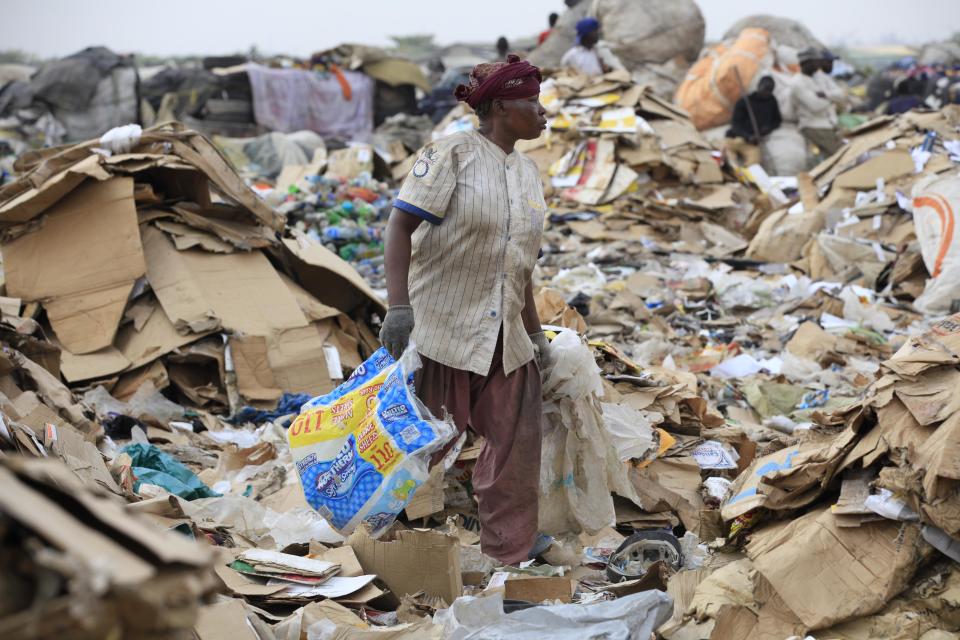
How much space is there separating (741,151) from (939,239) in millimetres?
5390

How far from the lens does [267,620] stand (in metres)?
2.56

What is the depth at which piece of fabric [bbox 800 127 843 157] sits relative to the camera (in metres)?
11.8

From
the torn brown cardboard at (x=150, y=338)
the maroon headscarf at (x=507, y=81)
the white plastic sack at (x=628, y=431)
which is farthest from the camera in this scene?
the torn brown cardboard at (x=150, y=338)

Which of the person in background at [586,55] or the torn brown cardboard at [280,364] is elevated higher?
the person in background at [586,55]

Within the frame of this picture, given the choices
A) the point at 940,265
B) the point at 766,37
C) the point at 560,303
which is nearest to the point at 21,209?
the point at 560,303

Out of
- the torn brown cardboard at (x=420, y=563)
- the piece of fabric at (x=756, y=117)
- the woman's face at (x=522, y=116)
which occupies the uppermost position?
the woman's face at (x=522, y=116)

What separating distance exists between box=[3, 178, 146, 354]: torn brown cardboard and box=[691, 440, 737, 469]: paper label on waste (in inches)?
116

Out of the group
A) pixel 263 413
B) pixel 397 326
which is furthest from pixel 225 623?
pixel 263 413

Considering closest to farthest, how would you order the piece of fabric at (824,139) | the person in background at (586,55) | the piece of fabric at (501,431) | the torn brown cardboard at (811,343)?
1. the piece of fabric at (501,431)
2. the torn brown cardboard at (811,343)
3. the person in background at (586,55)
4. the piece of fabric at (824,139)

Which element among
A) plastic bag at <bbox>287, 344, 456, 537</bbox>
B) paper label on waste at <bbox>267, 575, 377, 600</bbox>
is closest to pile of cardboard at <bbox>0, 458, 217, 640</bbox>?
paper label on waste at <bbox>267, 575, 377, 600</bbox>

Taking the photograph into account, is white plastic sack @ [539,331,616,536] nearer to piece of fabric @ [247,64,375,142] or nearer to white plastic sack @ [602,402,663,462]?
white plastic sack @ [602,402,663,462]

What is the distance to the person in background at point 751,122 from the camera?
1162 cm

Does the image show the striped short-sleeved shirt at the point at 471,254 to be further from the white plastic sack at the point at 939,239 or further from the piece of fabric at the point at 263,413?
the white plastic sack at the point at 939,239

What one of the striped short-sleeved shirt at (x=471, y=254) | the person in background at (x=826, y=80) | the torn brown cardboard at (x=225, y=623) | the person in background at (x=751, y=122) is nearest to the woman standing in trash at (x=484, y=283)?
the striped short-sleeved shirt at (x=471, y=254)
